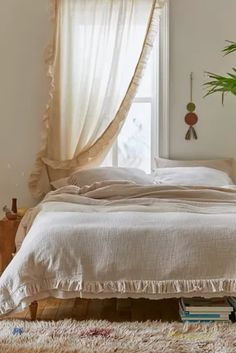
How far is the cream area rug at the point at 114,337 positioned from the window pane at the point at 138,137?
7.41 feet

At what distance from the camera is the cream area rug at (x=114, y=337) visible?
244 cm

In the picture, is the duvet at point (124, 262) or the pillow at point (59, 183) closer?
the duvet at point (124, 262)

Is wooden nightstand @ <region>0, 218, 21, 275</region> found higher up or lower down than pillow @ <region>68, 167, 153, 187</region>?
lower down

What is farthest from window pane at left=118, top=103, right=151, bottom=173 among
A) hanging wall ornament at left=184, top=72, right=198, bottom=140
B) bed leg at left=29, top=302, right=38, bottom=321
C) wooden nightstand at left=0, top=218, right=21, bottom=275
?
bed leg at left=29, top=302, right=38, bottom=321

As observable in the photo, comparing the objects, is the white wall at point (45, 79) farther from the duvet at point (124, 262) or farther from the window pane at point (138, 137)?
the duvet at point (124, 262)

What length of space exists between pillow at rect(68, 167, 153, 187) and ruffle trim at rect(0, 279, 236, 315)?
150 cm

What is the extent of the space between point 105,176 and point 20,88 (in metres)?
1.25

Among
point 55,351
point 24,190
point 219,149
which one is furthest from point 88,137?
point 55,351

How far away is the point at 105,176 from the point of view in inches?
163

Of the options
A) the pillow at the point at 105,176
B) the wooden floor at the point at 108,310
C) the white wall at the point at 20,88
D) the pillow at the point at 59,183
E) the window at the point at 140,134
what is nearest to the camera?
the wooden floor at the point at 108,310

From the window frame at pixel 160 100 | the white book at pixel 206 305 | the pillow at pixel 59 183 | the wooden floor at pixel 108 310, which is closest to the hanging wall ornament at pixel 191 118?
the window frame at pixel 160 100

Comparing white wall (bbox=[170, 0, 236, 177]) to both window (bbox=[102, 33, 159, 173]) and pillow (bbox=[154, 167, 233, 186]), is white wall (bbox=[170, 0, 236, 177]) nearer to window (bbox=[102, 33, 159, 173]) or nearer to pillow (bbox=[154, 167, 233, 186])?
window (bbox=[102, 33, 159, 173])

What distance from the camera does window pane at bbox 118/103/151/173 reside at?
4.84m

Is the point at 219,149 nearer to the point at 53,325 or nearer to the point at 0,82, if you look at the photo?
the point at 0,82
